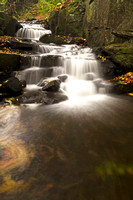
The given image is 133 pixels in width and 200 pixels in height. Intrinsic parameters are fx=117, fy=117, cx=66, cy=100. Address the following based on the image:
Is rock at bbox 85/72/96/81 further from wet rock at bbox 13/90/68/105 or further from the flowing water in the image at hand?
the flowing water

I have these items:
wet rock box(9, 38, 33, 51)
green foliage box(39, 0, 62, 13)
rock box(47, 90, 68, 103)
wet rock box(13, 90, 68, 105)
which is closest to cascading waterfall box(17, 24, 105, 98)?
rock box(47, 90, 68, 103)

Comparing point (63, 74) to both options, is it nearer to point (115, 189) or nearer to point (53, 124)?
point (53, 124)

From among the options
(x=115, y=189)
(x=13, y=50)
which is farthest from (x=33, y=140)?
(x=13, y=50)

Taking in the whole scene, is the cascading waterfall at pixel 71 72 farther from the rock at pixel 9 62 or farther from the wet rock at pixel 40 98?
the wet rock at pixel 40 98

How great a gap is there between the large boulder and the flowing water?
11.1 m

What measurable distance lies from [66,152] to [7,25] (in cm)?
1407

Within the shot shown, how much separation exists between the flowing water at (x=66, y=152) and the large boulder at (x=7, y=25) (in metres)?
11.1

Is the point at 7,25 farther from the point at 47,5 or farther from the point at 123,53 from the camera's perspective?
the point at 47,5

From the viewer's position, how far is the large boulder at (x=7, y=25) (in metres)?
11.1

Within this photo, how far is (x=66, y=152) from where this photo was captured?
1.93m

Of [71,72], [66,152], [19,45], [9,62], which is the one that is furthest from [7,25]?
[66,152]

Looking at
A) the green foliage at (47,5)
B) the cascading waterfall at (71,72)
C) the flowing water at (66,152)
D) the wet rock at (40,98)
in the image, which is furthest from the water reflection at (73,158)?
the green foliage at (47,5)

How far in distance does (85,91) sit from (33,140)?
153 inches

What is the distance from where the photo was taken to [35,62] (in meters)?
7.37
